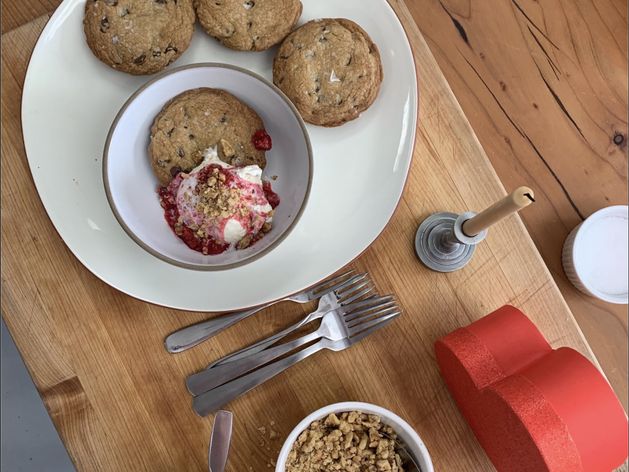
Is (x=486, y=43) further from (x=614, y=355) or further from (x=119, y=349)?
(x=119, y=349)

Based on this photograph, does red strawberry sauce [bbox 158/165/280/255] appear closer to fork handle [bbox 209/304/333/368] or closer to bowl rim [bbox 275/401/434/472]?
fork handle [bbox 209/304/333/368]

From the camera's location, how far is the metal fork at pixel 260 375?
4.05 ft

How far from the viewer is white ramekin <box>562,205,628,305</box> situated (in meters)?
1.54

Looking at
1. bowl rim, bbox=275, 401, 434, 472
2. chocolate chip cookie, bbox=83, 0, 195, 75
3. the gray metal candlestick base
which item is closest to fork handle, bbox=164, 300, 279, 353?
bowl rim, bbox=275, 401, 434, 472

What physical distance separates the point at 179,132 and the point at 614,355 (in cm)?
125

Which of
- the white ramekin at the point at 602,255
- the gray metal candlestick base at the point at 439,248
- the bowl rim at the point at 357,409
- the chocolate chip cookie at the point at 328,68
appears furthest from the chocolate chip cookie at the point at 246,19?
the white ramekin at the point at 602,255

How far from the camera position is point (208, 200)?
43.8 inches

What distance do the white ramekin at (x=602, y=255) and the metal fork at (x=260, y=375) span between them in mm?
585

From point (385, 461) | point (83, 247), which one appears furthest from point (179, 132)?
point (385, 461)

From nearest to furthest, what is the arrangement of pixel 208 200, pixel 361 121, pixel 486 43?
pixel 208 200
pixel 361 121
pixel 486 43

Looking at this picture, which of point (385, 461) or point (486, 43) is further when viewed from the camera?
point (486, 43)

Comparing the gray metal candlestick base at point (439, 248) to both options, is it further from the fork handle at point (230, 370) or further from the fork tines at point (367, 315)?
the fork handle at point (230, 370)

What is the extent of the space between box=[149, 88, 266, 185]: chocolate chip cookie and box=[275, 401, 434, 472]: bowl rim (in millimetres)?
502

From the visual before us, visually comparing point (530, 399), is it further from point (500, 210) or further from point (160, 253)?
point (160, 253)
